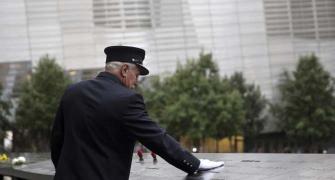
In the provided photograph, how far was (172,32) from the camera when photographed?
50.4 meters

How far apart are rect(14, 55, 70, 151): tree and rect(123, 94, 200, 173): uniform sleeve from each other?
119ft

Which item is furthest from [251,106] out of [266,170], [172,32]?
[266,170]

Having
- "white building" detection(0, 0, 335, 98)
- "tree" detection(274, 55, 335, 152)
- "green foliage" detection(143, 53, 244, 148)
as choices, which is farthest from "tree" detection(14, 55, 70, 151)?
"tree" detection(274, 55, 335, 152)

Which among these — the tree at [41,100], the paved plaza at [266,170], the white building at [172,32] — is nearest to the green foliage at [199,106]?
the tree at [41,100]

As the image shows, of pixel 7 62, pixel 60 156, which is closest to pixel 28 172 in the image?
pixel 60 156

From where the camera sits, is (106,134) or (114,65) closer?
(106,134)

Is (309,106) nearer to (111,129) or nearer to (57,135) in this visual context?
(57,135)

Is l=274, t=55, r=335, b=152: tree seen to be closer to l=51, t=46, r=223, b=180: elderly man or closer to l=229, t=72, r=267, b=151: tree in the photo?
l=229, t=72, r=267, b=151: tree

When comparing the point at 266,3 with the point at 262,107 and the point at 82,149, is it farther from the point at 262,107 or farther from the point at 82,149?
the point at 82,149

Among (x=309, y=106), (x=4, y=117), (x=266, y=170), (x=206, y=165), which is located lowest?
(x=309, y=106)

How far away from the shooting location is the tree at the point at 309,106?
3819cm

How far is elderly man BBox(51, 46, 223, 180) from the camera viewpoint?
3.16 metres

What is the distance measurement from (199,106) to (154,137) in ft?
108

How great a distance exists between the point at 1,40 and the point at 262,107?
23.0 m
